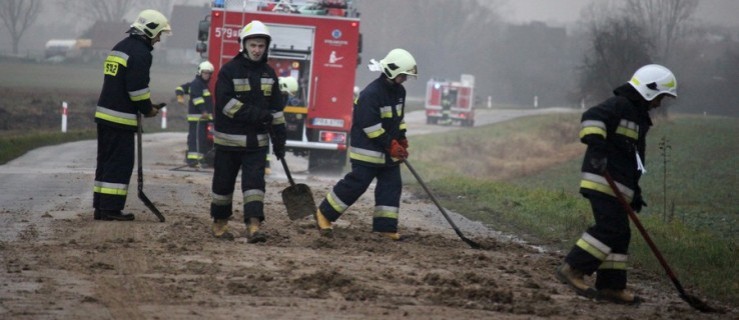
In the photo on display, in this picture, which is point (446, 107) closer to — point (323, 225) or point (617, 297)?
point (323, 225)

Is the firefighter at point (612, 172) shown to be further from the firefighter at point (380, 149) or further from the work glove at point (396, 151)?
the firefighter at point (380, 149)

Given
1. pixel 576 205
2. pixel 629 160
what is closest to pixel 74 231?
pixel 629 160

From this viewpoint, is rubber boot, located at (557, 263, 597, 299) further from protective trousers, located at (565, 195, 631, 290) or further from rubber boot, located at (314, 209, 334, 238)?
rubber boot, located at (314, 209, 334, 238)

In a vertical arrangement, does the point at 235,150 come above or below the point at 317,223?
above

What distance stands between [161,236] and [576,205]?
23.0 feet

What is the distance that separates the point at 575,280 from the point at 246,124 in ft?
11.2

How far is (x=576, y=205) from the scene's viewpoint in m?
14.8

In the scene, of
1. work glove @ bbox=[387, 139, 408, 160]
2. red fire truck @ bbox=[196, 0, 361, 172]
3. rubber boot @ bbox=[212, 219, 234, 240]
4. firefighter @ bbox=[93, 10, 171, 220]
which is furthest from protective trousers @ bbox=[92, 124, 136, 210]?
red fire truck @ bbox=[196, 0, 361, 172]

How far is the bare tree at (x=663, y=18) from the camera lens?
46.4 metres

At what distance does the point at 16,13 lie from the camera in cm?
8838

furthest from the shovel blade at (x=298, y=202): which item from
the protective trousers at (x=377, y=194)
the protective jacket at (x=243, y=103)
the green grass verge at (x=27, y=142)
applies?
the green grass verge at (x=27, y=142)

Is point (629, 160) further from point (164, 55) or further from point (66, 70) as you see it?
point (164, 55)

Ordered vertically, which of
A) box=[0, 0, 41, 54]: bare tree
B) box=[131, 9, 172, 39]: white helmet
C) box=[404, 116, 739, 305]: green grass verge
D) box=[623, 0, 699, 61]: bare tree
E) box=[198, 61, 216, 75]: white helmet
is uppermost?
box=[623, 0, 699, 61]: bare tree

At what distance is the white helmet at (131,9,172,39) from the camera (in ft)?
34.4
